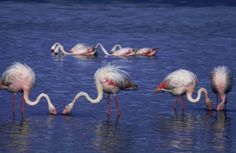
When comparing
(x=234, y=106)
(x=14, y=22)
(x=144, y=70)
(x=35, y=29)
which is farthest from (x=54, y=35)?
(x=234, y=106)

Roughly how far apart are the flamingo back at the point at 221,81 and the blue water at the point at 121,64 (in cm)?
40

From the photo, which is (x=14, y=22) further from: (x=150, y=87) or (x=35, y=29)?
(x=150, y=87)

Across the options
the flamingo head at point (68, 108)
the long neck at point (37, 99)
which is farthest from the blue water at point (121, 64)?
the long neck at point (37, 99)

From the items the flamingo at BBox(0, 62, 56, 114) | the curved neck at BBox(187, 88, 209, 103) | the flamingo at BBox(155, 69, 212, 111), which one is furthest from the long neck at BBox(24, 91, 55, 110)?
the curved neck at BBox(187, 88, 209, 103)

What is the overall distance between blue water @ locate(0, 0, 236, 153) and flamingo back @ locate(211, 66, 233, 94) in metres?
0.40

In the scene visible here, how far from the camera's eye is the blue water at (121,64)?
16109 mm

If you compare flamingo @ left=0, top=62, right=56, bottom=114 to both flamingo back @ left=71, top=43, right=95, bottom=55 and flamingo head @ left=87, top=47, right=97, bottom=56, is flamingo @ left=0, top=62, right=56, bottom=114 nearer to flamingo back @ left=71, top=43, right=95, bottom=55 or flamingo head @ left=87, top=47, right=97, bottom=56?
flamingo back @ left=71, top=43, right=95, bottom=55

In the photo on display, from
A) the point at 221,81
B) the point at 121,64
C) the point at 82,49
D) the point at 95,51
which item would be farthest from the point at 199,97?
the point at 95,51

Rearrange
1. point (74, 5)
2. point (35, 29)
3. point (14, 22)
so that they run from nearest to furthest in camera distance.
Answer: point (35, 29), point (14, 22), point (74, 5)

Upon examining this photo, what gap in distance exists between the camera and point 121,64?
26.8 metres

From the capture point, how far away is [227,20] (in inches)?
1658

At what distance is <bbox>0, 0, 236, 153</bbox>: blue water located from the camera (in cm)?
1611

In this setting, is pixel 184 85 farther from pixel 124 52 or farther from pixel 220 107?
pixel 124 52

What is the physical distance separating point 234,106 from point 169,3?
106ft
